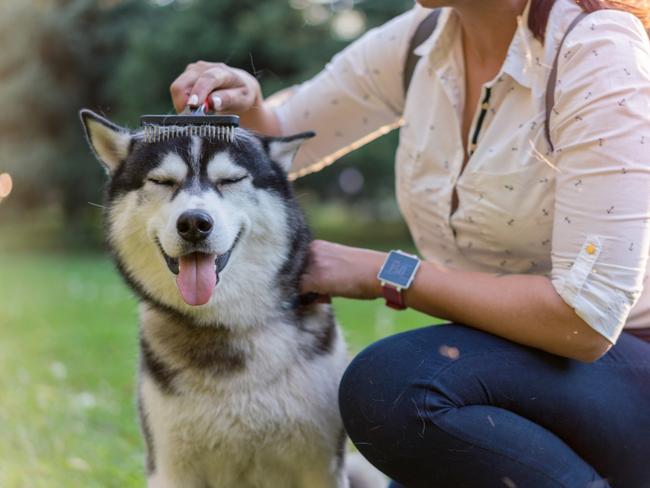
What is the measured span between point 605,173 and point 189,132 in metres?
0.95

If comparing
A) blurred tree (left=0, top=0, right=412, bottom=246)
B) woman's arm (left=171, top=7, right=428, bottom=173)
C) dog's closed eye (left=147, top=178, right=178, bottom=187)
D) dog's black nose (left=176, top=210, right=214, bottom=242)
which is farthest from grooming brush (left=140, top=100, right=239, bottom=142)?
blurred tree (left=0, top=0, right=412, bottom=246)

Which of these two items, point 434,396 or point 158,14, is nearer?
point 434,396

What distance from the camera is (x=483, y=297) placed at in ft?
6.16

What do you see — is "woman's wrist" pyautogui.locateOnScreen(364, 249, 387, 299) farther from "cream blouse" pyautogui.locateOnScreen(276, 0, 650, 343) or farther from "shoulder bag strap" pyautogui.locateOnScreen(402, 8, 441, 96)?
"shoulder bag strap" pyautogui.locateOnScreen(402, 8, 441, 96)

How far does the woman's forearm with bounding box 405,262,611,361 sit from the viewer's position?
1776 millimetres

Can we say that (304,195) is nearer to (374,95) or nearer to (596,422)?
(374,95)

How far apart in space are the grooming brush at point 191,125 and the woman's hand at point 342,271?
0.39m

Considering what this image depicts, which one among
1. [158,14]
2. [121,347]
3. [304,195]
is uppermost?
[304,195]

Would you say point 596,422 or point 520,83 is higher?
point 520,83

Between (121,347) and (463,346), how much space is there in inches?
142

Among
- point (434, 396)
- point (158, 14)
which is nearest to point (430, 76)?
point (434, 396)

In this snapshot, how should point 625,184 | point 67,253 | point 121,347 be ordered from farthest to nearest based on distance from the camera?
point 67,253, point 121,347, point 625,184

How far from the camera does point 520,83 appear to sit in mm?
1950

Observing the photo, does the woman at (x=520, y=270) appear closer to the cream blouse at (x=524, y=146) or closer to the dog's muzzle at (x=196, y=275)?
the cream blouse at (x=524, y=146)
